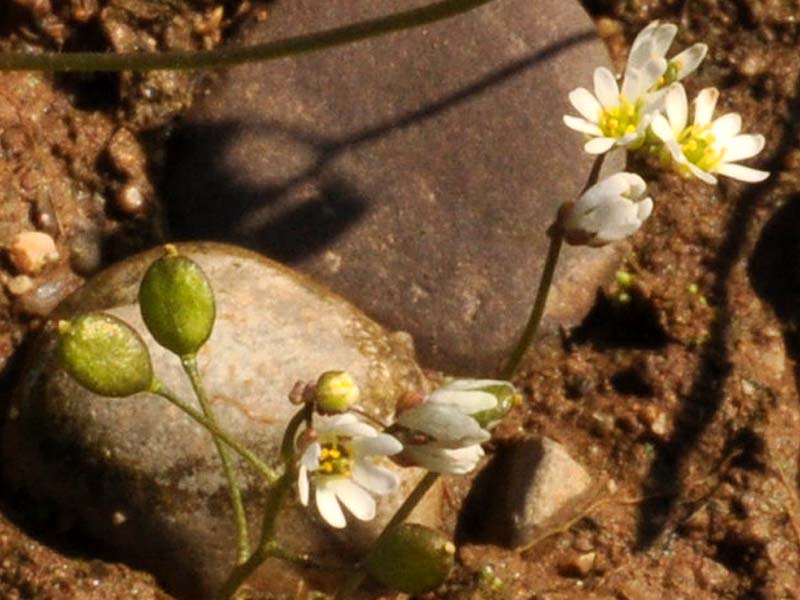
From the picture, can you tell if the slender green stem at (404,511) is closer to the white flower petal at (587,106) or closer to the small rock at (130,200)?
the white flower petal at (587,106)

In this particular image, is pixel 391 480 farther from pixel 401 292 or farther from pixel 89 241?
pixel 89 241

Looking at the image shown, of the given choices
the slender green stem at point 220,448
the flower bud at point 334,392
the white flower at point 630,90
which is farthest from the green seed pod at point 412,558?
the white flower at point 630,90

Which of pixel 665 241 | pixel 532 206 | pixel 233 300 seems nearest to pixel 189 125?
pixel 233 300

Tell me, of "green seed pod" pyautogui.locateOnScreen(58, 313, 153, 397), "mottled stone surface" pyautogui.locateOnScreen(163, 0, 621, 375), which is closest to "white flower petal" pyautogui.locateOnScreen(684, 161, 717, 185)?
"mottled stone surface" pyautogui.locateOnScreen(163, 0, 621, 375)

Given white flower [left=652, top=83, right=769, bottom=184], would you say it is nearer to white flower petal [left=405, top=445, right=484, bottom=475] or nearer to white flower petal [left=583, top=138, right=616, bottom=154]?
white flower petal [left=583, top=138, right=616, bottom=154]

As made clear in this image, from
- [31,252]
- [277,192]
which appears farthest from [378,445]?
[31,252]

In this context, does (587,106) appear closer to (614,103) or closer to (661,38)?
(614,103)
